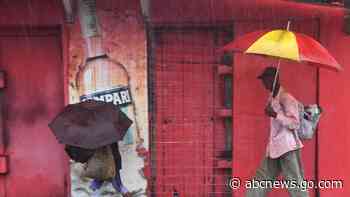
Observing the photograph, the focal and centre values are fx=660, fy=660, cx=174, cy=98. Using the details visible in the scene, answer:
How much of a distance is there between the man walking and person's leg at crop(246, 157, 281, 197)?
0.04 ft

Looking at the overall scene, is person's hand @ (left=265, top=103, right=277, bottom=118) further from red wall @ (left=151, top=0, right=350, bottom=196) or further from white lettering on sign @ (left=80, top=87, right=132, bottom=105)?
white lettering on sign @ (left=80, top=87, right=132, bottom=105)

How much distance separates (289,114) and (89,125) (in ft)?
6.44

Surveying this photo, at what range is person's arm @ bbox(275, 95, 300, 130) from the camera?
6371 mm

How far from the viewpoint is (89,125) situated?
6.54m

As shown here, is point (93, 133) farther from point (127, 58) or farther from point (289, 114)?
point (289, 114)

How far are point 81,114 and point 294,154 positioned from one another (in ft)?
7.05

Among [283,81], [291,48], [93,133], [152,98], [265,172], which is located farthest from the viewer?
[152,98]

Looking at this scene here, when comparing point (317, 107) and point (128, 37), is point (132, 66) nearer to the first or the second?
point (128, 37)

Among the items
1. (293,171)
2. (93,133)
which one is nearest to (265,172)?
(293,171)

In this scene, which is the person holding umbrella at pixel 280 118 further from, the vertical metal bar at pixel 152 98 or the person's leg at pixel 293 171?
the vertical metal bar at pixel 152 98

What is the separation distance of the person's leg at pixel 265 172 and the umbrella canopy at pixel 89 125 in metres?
1.44

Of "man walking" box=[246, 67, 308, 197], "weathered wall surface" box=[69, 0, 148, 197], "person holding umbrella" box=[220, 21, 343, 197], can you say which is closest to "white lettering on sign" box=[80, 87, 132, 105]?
"weathered wall surface" box=[69, 0, 148, 197]

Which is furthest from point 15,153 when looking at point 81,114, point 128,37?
point 128,37

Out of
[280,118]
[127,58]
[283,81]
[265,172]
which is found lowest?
[265,172]
